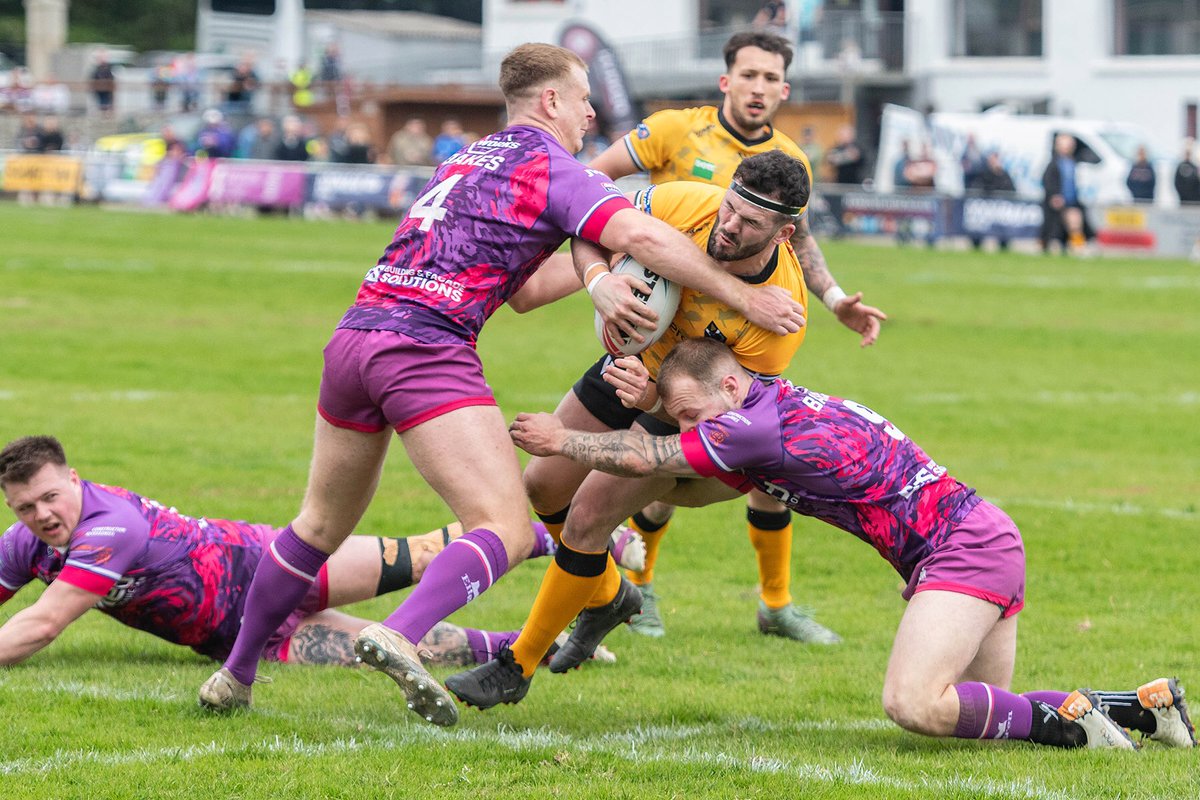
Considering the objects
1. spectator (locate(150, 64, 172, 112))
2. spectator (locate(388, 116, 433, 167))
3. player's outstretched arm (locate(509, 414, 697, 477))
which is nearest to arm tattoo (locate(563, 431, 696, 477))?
player's outstretched arm (locate(509, 414, 697, 477))

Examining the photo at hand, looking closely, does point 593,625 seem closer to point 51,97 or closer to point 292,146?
point 292,146

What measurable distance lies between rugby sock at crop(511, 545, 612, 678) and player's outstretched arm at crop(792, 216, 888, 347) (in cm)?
137

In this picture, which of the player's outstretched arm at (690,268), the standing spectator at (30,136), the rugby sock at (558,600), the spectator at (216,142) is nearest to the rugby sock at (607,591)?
the rugby sock at (558,600)

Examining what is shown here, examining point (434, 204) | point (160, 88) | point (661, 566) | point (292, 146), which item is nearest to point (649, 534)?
point (661, 566)

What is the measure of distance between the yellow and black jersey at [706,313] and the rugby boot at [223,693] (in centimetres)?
179

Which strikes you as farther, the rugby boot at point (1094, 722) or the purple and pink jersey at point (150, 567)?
the purple and pink jersey at point (150, 567)

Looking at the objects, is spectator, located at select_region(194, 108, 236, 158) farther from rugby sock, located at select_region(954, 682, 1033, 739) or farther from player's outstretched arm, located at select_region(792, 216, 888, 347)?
rugby sock, located at select_region(954, 682, 1033, 739)

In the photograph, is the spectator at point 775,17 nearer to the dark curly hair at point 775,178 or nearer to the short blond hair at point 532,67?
the short blond hair at point 532,67

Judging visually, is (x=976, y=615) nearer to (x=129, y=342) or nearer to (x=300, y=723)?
(x=300, y=723)

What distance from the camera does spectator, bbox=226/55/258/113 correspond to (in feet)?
149

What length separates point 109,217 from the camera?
101ft

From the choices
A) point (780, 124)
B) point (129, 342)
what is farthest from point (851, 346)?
point (780, 124)

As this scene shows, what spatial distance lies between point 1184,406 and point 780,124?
106 ft

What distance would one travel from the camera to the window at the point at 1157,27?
45688 mm
